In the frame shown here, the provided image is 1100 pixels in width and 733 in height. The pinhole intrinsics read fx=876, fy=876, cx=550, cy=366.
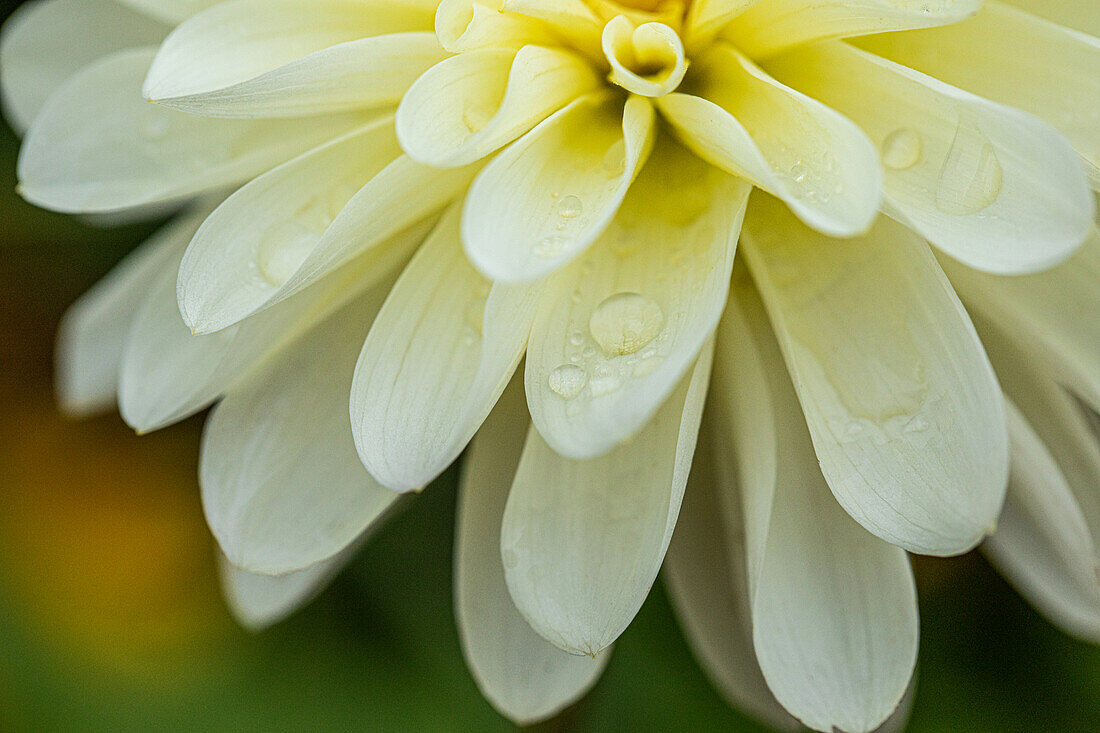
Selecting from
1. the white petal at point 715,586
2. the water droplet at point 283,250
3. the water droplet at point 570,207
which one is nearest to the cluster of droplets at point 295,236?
the water droplet at point 283,250

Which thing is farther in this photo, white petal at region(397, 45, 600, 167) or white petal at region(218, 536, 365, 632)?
white petal at region(218, 536, 365, 632)

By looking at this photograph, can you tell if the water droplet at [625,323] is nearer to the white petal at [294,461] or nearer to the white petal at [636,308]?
the white petal at [636,308]

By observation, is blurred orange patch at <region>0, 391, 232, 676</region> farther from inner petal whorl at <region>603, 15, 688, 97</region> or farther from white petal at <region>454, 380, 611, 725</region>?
inner petal whorl at <region>603, 15, 688, 97</region>

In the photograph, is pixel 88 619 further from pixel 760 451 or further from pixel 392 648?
pixel 760 451

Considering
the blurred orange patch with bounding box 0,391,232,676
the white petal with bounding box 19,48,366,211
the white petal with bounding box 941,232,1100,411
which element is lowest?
the blurred orange patch with bounding box 0,391,232,676

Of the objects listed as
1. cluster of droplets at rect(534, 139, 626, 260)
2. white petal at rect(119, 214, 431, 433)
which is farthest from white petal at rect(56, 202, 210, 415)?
cluster of droplets at rect(534, 139, 626, 260)

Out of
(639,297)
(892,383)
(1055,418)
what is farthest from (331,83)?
(1055,418)
